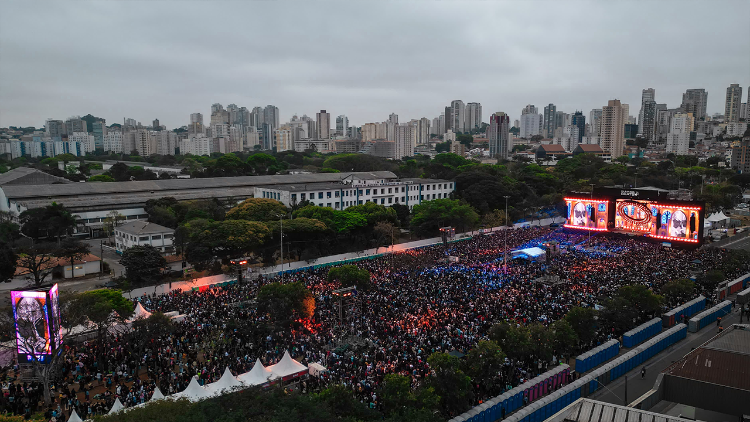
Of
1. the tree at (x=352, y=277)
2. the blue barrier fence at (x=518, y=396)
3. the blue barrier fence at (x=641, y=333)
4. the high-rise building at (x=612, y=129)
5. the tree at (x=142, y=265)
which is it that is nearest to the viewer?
the blue barrier fence at (x=518, y=396)

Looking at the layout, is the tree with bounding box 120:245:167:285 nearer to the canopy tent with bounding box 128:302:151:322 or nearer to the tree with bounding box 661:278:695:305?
the canopy tent with bounding box 128:302:151:322

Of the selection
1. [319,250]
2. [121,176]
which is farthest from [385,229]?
[121,176]

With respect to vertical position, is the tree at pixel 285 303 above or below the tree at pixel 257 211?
below

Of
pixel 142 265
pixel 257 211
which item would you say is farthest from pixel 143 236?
pixel 142 265

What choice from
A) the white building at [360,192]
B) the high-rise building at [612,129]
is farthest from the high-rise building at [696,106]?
the white building at [360,192]

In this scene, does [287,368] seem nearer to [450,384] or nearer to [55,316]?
[450,384]

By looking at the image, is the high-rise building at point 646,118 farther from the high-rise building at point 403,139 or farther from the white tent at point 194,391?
the white tent at point 194,391
